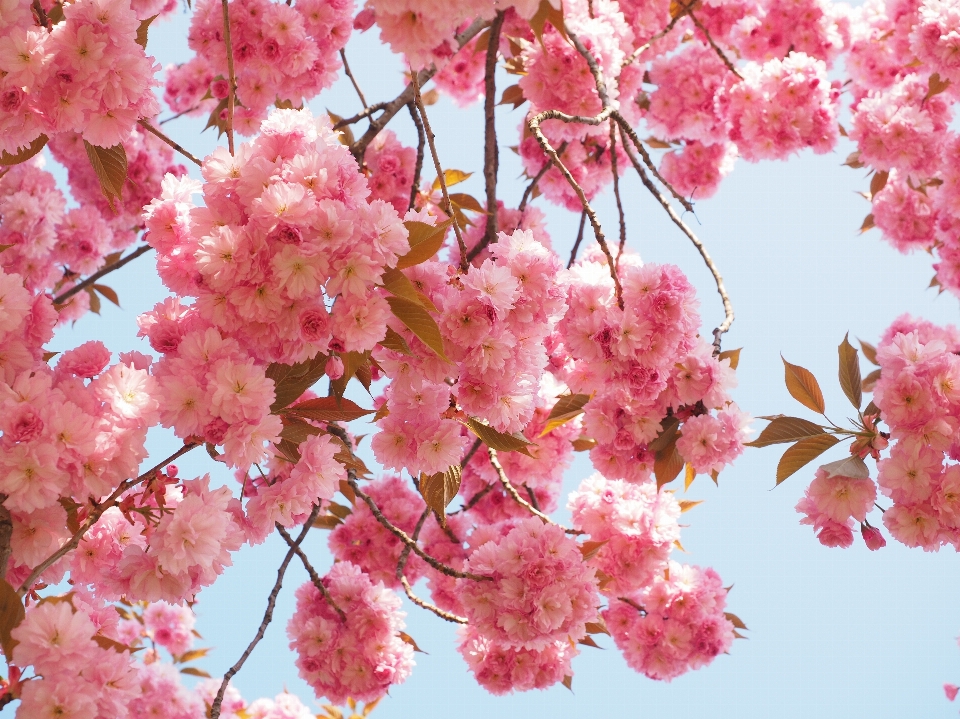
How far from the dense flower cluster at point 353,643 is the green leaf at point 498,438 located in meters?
1.06

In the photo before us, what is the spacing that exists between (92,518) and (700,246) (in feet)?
4.74

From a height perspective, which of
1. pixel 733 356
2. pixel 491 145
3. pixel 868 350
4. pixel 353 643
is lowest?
pixel 353 643

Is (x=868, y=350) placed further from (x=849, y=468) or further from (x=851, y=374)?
(x=849, y=468)

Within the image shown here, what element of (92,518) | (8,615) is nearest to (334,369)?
(92,518)

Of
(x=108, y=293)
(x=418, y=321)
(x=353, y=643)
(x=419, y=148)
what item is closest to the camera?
(x=418, y=321)

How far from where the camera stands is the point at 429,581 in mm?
2748

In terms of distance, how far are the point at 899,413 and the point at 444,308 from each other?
3.89ft

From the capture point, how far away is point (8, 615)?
1069 millimetres

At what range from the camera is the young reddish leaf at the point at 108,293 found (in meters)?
3.30

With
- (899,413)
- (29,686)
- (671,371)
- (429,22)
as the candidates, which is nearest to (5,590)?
(29,686)

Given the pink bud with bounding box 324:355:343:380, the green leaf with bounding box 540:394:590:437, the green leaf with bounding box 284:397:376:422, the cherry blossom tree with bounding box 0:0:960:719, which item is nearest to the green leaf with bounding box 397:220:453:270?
the cherry blossom tree with bounding box 0:0:960:719

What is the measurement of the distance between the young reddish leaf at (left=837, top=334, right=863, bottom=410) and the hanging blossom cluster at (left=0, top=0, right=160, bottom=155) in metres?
1.69

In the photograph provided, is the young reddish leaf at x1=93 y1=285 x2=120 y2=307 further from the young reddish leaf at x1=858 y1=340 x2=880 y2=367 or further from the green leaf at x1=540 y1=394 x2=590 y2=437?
the young reddish leaf at x1=858 y1=340 x2=880 y2=367

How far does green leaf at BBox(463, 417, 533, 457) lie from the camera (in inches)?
57.5
